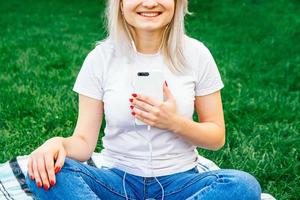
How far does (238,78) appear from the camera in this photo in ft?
21.2

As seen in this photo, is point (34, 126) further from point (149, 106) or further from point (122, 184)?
point (149, 106)

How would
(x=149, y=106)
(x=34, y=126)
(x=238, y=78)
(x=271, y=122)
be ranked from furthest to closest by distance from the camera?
(x=238, y=78), (x=271, y=122), (x=34, y=126), (x=149, y=106)

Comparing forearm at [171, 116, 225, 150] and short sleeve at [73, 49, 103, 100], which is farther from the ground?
short sleeve at [73, 49, 103, 100]

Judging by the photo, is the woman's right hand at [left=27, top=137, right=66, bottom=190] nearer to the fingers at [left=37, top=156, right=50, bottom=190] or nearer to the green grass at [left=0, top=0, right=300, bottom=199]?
the fingers at [left=37, top=156, right=50, bottom=190]

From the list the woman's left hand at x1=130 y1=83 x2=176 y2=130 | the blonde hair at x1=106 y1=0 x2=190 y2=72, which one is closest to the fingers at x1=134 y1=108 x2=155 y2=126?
the woman's left hand at x1=130 y1=83 x2=176 y2=130

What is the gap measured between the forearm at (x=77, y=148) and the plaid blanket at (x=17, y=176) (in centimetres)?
66

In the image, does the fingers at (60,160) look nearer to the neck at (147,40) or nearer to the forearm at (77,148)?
the forearm at (77,148)

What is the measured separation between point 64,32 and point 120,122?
6.74 meters

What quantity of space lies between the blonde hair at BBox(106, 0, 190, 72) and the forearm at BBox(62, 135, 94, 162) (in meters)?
0.50

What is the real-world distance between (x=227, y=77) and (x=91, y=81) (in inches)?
144

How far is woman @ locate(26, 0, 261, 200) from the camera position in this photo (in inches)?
113

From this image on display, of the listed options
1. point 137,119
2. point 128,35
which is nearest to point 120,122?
point 137,119

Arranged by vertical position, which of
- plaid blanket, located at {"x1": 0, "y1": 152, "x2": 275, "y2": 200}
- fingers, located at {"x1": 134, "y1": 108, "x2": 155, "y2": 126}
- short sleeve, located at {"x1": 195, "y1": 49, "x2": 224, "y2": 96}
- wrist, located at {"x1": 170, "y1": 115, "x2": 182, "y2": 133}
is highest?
short sleeve, located at {"x1": 195, "y1": 49, "x2": 224, "y2": 96}

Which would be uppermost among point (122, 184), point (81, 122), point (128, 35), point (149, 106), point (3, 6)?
point (128, 35)
